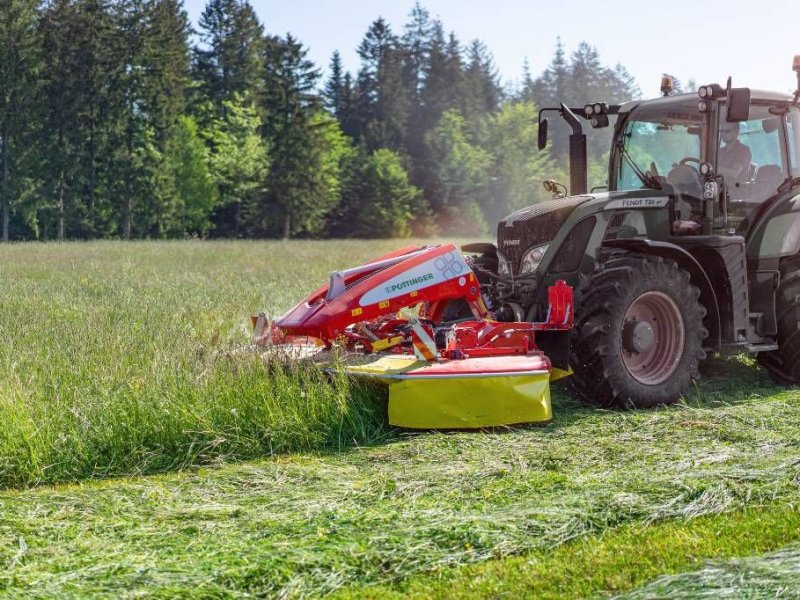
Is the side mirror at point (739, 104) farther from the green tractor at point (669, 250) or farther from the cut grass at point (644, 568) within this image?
the cut grass at point (644, 568)

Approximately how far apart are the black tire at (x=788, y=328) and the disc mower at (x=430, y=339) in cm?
202

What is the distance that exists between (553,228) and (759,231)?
1795mm

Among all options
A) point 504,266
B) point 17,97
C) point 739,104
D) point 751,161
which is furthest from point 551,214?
point 17,97

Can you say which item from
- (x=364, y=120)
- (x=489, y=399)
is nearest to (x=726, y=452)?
(x=489, y=399)

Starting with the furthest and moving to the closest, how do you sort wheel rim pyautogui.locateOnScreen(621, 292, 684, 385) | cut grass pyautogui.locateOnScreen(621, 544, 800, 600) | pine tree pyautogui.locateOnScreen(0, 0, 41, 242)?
pine tree pyautogui.locateOnScreen(0, 0, 41, 242), wheel rim pyautogui.locateOnScreen(621, 292, 684, 385), cut grass pyautogui.locateOnScreen(621, 544, 800, 600)

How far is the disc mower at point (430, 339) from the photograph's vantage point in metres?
6.41

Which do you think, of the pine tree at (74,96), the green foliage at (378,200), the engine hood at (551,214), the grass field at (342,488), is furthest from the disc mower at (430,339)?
the green foliage at (378,200)

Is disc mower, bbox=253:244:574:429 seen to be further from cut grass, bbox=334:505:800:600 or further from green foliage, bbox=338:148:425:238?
green foliage, bbox=338:148:425:238

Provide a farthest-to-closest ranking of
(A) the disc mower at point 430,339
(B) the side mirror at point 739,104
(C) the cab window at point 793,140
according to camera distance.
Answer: (C) the cab window at point 793,140 < (B) the side mirror at point 739,104 < (A) the disc mower at point 430,339

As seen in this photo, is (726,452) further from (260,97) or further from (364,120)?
(364,120)

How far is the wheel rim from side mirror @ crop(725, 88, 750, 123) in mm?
1373

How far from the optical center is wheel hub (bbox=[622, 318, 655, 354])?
7.24m

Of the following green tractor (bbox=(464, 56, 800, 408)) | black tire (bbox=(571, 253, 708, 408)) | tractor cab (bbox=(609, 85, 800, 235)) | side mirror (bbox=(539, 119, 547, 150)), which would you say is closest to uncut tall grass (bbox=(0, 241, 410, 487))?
→ black tire (bbox=(571, 253, 708, 408))

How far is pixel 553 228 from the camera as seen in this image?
7.63 m
